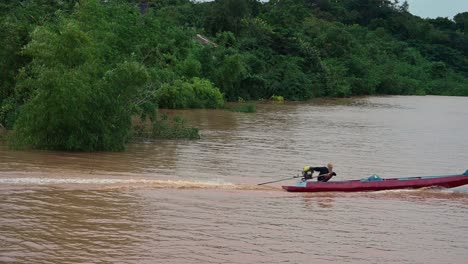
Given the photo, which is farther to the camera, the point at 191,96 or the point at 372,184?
the point at 191,96

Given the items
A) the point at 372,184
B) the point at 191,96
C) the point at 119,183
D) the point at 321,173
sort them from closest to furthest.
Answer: the point at 119,183 → the point at 372,184 → the point at 321,173 → the point at 191,96

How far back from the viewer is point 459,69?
277ft

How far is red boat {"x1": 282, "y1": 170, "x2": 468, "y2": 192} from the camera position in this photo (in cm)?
1709

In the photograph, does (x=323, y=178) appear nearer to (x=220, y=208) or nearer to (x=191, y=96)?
(x=220, y=208)

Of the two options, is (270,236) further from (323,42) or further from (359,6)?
(359,6)

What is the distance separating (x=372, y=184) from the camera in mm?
17109

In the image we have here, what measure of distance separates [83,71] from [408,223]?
11341mm

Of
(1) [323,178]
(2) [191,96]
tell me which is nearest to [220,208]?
(1) [323,178]

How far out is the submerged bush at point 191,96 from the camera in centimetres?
3925

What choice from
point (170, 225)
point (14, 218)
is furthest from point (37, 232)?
point (170, 225)

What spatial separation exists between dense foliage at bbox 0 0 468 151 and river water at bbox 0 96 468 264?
147 cm

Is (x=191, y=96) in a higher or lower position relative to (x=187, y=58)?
lower

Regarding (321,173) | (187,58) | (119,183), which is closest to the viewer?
(119,183)

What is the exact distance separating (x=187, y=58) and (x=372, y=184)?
27.7m
